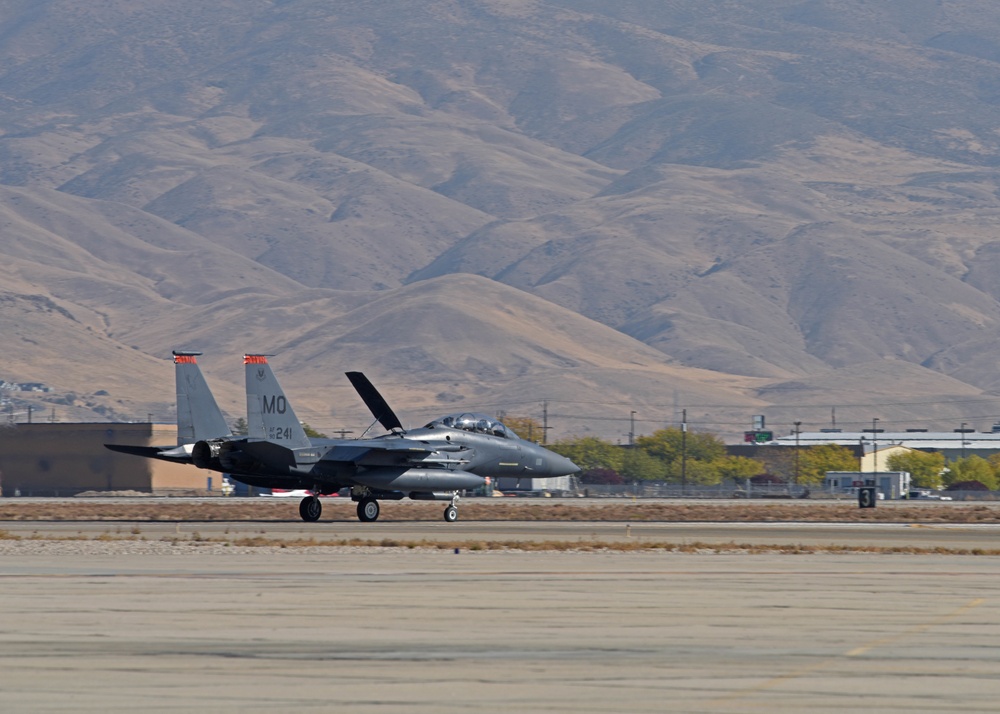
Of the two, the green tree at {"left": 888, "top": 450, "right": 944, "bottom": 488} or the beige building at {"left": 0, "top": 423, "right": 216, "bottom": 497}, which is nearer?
the beige building at {"left": 0, "top": 423, "right": 216, "bottom": 497}

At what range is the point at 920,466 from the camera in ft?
565

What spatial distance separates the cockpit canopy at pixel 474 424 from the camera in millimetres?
51625

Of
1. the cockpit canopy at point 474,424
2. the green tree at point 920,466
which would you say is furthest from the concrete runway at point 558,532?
the green tree at point 920,466

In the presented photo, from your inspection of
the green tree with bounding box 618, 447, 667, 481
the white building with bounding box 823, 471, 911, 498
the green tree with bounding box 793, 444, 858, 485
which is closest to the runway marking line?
the white building with bounding box 823, 471, 911, 498

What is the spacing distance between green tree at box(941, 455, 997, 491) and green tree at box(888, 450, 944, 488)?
130cm

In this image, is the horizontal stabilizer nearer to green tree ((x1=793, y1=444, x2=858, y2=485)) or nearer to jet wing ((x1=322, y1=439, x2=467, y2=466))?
jet wing ((x1=322, y1=439, x2=467, y2=466))

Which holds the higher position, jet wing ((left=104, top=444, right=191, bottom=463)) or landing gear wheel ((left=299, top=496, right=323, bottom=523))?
jet wing ((left=104, top=444, right=191, bottom=463))

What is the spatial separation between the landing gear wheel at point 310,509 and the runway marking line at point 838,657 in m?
28.9

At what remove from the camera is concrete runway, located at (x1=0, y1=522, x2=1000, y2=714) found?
1567cm

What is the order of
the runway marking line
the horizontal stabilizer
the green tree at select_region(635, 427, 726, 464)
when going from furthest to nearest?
1. the green tree at select_region(635, 427, 726, 464)
2. the horizontal stabilizer
3. the runway marking line

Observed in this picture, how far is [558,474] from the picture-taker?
55.2 meters

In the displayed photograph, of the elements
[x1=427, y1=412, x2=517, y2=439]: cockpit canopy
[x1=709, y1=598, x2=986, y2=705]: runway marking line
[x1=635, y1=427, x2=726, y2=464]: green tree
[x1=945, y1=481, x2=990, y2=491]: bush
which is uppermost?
[x1=635, y1=427, x2=726, y2=464]: green tree

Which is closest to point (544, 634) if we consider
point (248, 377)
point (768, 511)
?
point (248, 377)

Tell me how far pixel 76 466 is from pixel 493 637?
134 metres
